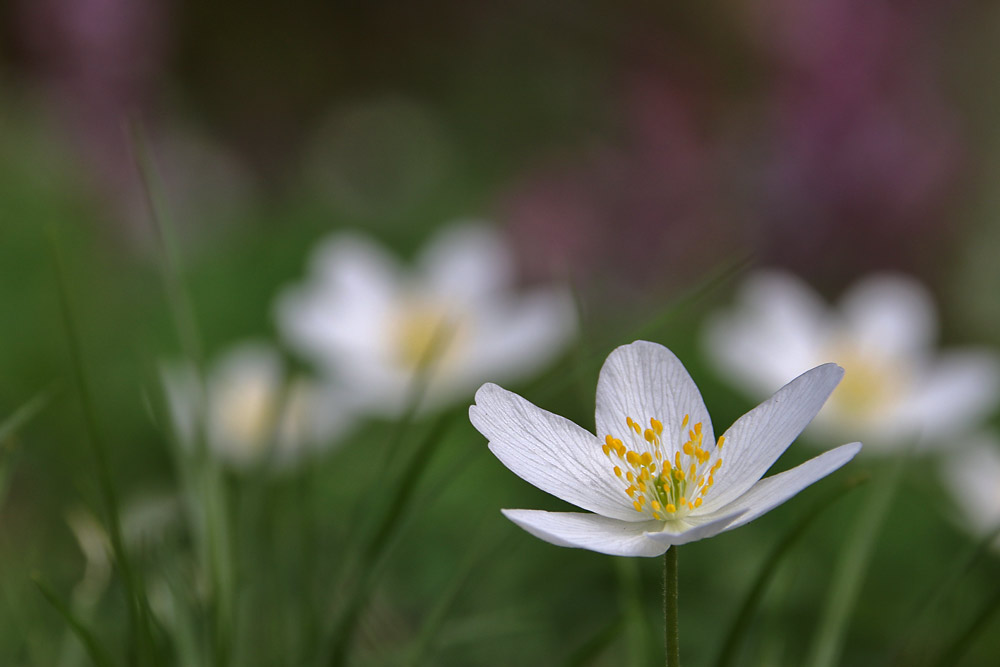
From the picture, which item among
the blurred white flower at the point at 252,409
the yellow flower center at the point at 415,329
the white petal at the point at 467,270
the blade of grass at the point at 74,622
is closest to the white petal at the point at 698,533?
the blade of grass at the point at 74,622

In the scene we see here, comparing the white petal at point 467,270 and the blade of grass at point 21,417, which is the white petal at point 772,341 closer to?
the white petal at point 467,270

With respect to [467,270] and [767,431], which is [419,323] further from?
[767,431]

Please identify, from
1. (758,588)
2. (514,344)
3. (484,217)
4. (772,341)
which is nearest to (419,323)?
(514,344)

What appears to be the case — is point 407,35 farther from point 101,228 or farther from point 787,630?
point 787,630

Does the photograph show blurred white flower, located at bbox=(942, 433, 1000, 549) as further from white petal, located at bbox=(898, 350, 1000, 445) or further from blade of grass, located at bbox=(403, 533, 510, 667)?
blade of grass, located at bbox=(403, 533, 510, 667)

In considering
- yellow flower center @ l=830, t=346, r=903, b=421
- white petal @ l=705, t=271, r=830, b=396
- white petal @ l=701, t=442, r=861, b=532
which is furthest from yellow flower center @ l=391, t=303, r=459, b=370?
white petal @ l=701, t=442, r=861, b=532

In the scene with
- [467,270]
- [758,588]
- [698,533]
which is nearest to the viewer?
[698,533]
